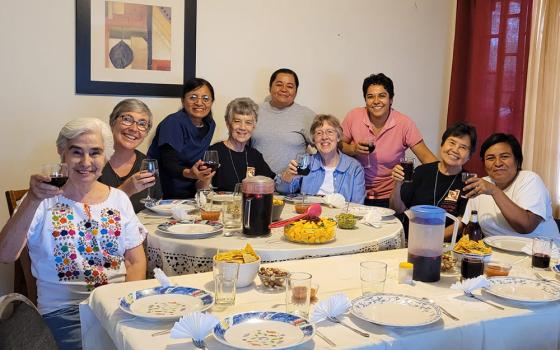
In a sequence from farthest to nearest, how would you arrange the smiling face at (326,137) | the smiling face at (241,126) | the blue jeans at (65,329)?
1. the smiling face at (241,126)
2. the smiling face at (326,137)
3. the blue jeans at (65,329)

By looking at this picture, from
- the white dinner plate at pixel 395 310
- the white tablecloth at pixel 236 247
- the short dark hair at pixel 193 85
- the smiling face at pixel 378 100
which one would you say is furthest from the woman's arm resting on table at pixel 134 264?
the smiling face at pixel 378 100

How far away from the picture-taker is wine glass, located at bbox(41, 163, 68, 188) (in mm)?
1688

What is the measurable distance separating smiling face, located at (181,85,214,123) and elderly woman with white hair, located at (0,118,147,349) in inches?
58.1

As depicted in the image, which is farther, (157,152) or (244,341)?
(157,152)

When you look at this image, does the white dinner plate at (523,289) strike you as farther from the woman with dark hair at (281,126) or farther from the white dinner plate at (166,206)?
the woman with dark hair at (281,126)

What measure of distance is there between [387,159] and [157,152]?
160cm

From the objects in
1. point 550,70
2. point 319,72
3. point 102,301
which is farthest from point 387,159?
point 102,301

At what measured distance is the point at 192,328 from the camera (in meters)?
1.23

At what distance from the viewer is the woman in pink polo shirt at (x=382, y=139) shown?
3.84 meters

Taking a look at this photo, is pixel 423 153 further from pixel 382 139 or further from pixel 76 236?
pixel 76 236

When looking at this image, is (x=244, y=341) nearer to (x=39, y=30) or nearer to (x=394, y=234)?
(x=394, y=234)

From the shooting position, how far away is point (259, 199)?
2.16 metres

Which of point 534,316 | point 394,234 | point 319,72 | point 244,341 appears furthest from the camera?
point 319,72

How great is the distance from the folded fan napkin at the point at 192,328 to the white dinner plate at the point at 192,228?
3.06 ft
